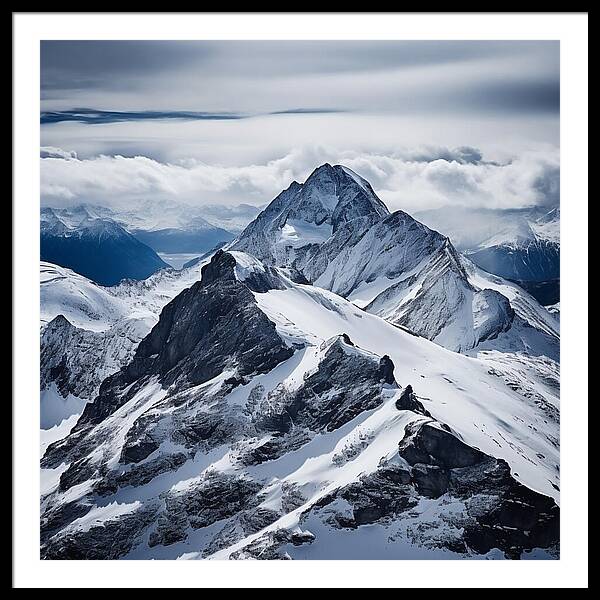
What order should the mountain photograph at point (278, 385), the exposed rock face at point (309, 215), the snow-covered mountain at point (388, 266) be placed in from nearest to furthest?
the mountain photograph at point (278, 385) → the snow-covered mountain at point (388, 266) → the exposed rock face at point (309, 215)

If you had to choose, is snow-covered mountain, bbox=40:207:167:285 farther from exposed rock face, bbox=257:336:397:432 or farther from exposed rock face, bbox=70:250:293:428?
exposed rock face, bbox=257:336:397:432

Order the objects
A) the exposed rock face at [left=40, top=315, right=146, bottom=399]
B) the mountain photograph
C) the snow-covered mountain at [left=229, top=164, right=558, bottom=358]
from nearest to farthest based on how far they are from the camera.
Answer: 1. the mountain photograph
2. the snow-covered mountain at [left=229, top=164, right=558, bottom=358]
3. the exposed rock face at [left=40, top=315, right=146, bottom=399]

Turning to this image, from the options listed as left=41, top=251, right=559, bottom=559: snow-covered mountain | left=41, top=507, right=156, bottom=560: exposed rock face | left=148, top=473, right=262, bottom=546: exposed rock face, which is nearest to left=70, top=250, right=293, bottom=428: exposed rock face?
left=41, top=251, right=559, bottom=559: snow-covered mountain

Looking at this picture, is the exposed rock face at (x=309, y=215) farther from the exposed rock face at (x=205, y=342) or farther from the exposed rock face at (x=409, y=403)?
the exposed rock face at (x=409, y=403)

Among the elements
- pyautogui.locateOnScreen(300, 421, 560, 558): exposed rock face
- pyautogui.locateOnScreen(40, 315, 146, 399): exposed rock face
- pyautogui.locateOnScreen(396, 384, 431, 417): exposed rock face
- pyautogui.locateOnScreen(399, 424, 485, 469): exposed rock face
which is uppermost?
pyautogui.locateOnScreen(40, 315, 146, 399): exposed rock face

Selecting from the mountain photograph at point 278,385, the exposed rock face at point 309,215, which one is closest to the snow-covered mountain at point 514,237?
the mountain photograph at point 278,385

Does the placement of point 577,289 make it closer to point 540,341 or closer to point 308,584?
point 308,584
